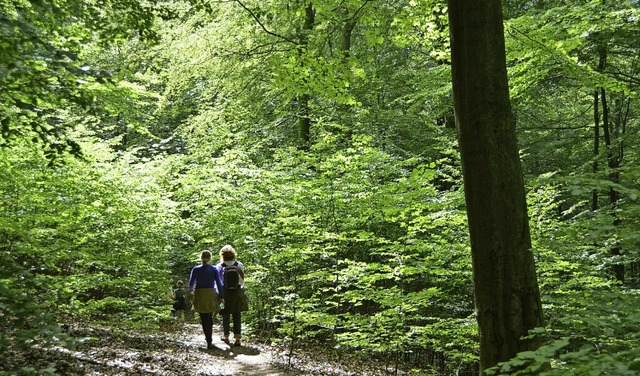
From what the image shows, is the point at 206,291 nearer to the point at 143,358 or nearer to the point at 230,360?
the point at 230,360

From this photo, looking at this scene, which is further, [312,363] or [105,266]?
[312,363]

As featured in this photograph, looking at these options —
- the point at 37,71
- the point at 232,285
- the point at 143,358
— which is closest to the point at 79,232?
the point at 143,358

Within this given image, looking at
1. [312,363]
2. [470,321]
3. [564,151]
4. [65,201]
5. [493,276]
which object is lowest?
[312,363]

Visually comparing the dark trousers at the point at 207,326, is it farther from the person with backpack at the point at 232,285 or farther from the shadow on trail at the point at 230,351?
the person with backpack at the point at 232,285

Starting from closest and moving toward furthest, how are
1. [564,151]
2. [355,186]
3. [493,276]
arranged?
[493,276]
[355,186]
[564,151]

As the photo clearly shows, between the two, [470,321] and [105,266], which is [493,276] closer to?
[470,321]

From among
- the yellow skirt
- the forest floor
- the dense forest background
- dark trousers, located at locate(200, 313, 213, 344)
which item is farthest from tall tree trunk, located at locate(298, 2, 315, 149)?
the forest floor

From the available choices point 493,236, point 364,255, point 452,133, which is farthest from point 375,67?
point 493,236

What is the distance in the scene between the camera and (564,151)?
596 inches

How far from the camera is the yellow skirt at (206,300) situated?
9.02 metres

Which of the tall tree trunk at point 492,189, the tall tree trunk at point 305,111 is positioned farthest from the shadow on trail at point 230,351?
the tall tree trunk at point 305,111

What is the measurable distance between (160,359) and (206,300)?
88.8 inches

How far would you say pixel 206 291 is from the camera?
9039mm

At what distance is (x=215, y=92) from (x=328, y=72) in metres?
9.47
